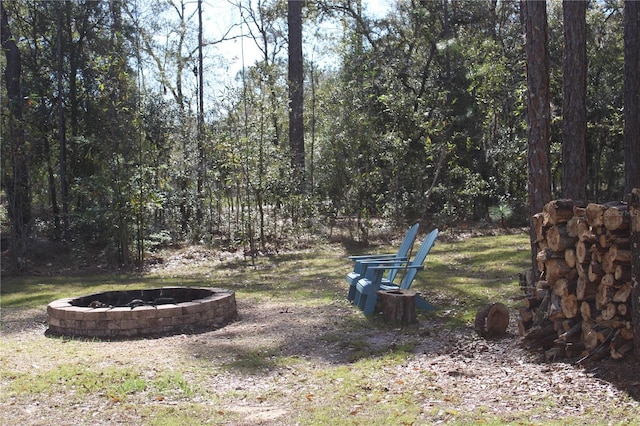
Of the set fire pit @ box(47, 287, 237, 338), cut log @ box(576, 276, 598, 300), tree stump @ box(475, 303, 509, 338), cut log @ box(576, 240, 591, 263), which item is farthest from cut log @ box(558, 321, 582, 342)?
fire pit @ box(47, 287, 237, 338)

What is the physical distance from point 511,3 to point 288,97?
30.3ft

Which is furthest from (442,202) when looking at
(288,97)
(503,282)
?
(503,282)

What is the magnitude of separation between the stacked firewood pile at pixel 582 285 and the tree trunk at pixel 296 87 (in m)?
9.47

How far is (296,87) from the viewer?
14516 millimetres

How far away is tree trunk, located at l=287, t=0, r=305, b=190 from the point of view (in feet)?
48.4

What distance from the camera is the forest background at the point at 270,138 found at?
12023mm

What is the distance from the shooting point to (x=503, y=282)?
8.36 meters

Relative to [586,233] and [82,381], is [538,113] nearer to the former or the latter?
[586,233]

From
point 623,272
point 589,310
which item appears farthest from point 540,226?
point 623,272

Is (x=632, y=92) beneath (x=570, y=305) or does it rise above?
above

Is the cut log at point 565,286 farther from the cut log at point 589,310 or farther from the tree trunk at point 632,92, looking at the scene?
the tree trunk at point 632,92

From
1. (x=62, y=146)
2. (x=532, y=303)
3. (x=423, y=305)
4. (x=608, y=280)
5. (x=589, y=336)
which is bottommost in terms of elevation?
(x=423, y=305)

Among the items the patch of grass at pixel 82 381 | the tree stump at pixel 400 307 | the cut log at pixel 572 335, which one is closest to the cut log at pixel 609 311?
the cut log at pixel 572 335

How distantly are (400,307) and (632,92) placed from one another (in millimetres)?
4049
